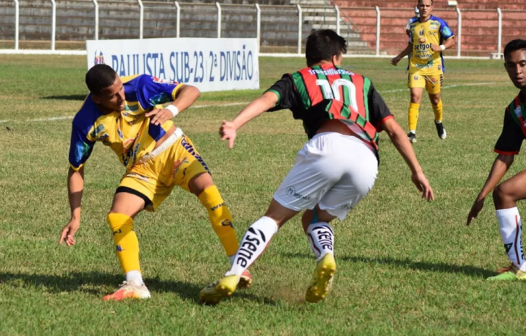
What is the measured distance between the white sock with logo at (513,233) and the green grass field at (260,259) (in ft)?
0.74

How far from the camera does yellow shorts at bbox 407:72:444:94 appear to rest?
1487 centimetres

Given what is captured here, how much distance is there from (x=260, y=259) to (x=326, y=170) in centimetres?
179

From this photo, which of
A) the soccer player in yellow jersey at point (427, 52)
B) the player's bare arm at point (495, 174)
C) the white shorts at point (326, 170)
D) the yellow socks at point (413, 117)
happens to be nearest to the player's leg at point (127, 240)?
the white shorts at point (326, 170)

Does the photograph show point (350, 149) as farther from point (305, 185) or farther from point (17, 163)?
point (17, 163)

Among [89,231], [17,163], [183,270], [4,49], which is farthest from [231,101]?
[4,49]

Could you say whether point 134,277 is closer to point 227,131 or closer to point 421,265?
point 227,131

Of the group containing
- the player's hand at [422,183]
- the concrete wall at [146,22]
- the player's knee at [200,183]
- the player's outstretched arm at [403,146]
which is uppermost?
the player's outstretched arm at [403,146]

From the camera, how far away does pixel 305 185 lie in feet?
17.4

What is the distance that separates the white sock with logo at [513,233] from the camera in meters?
6.31

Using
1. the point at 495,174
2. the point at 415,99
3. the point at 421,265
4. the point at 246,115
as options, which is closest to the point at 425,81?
the point at 415,99

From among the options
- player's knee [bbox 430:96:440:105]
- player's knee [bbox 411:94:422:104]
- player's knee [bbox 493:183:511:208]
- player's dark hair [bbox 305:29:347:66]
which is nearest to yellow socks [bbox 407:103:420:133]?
player's knee [bbox 411:94:422:104]

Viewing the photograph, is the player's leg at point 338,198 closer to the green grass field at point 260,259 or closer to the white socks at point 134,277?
the green grass field at point 260,259

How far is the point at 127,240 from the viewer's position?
5805 millimetres

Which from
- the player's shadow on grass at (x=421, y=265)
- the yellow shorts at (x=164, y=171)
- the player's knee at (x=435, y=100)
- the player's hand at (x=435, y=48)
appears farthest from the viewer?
the player's hand at (x=435, y=48)
